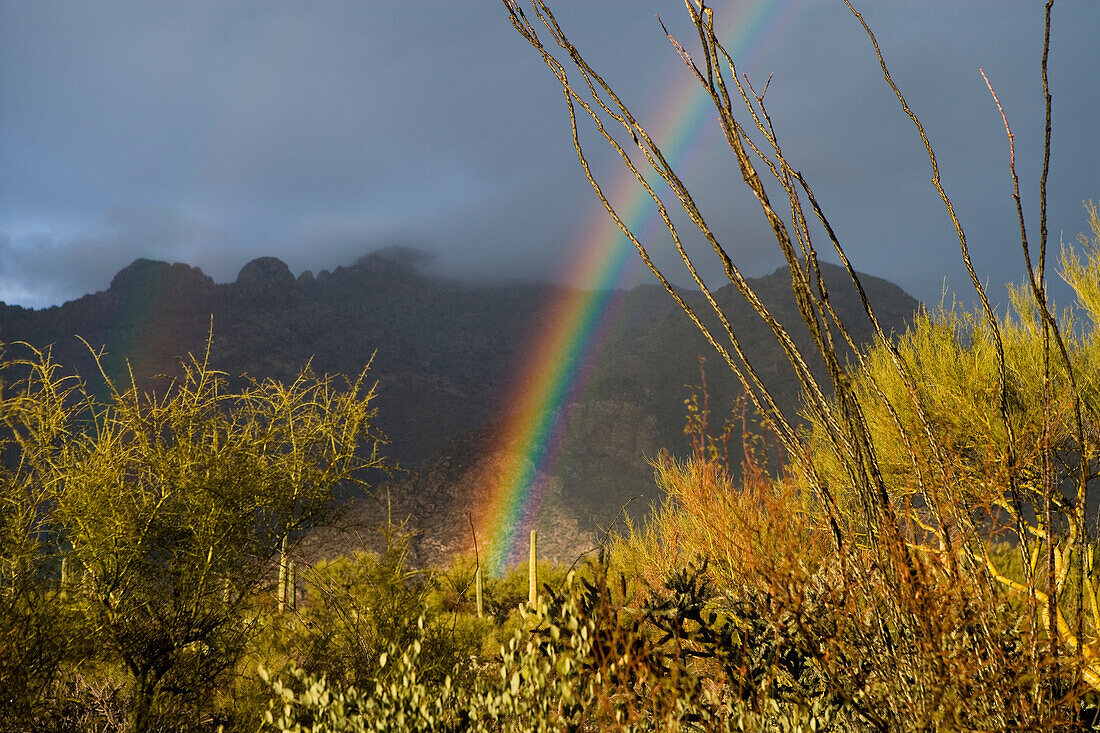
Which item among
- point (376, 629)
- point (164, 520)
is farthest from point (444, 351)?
point (164, 520)

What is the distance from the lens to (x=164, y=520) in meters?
3.47

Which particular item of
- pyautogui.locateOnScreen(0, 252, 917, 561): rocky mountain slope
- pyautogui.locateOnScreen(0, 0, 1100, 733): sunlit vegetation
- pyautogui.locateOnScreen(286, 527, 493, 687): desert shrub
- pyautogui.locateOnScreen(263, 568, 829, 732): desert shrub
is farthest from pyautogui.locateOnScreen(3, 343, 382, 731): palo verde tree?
pyautogui.locateOnScreen(0, 252, 917, 561): rocky mountain slope

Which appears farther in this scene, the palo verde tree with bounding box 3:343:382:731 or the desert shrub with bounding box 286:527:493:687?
the desert shrub with bounding box 286:527:493:687

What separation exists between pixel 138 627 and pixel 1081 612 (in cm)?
362

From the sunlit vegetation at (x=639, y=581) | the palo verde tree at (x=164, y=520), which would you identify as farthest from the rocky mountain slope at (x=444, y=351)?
the palo verde tree at (x=164, y=520)

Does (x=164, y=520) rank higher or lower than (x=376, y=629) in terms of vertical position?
higher

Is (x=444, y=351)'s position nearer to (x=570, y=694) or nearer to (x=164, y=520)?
(x=164, y=520)

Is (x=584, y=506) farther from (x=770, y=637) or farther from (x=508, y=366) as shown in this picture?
(x=508, y=366)

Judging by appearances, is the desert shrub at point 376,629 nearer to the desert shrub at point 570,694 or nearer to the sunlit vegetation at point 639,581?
the sunlit vegetation at point 639,581

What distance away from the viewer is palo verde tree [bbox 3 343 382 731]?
3230 millimetres

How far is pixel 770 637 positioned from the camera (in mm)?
1991

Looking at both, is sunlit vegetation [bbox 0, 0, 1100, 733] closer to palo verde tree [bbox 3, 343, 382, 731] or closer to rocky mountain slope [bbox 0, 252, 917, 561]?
palo verde tree [bbox 3, 343, 382, 731]

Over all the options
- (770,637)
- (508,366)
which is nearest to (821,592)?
(770,637)

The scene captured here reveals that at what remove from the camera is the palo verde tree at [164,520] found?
3230 millimetres
